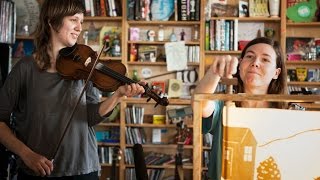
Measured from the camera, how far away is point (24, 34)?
3.84 metres

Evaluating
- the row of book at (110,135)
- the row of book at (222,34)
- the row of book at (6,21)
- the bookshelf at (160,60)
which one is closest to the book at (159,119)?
the bookshelf at (160,60)

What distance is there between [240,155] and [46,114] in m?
0.84

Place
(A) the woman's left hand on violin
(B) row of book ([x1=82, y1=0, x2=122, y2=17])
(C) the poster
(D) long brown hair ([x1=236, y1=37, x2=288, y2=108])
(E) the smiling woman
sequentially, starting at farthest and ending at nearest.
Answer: (B) row of book ([x1=82, y1=0, x2=122, y2=17]), (A) the woman's left hand on violin, (D) long brown hair ([x1=236, y1=37, x2=288, y2=108]), (E) the smiling woman, (C) the poster

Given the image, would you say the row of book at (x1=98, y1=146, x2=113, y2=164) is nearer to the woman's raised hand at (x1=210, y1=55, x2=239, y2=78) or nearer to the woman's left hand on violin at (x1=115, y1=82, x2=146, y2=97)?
the woman's left hand on violin at (x1=115, y1=82, x2=146, y2=97)

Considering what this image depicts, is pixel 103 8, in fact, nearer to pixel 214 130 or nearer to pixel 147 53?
pixel 147 53

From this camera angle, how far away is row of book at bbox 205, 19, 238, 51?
11.7ft

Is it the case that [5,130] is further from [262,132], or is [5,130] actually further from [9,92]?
[262,132]

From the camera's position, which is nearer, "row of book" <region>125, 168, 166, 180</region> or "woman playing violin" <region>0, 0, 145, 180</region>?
"woman playing violin" <region>0, 0, 145, 180</region>

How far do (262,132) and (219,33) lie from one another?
2.94m

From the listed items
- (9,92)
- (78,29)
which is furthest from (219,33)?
(9,92)

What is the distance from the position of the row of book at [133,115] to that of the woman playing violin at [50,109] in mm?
2238

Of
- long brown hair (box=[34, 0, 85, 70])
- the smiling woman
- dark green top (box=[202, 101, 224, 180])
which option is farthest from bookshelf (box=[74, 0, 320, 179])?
dark green top (box=[202, 101, 224, 180])

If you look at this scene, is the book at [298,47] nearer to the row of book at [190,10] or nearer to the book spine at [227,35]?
the book spine at [227,35]

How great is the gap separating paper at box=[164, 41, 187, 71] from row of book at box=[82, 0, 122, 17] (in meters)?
0.64
